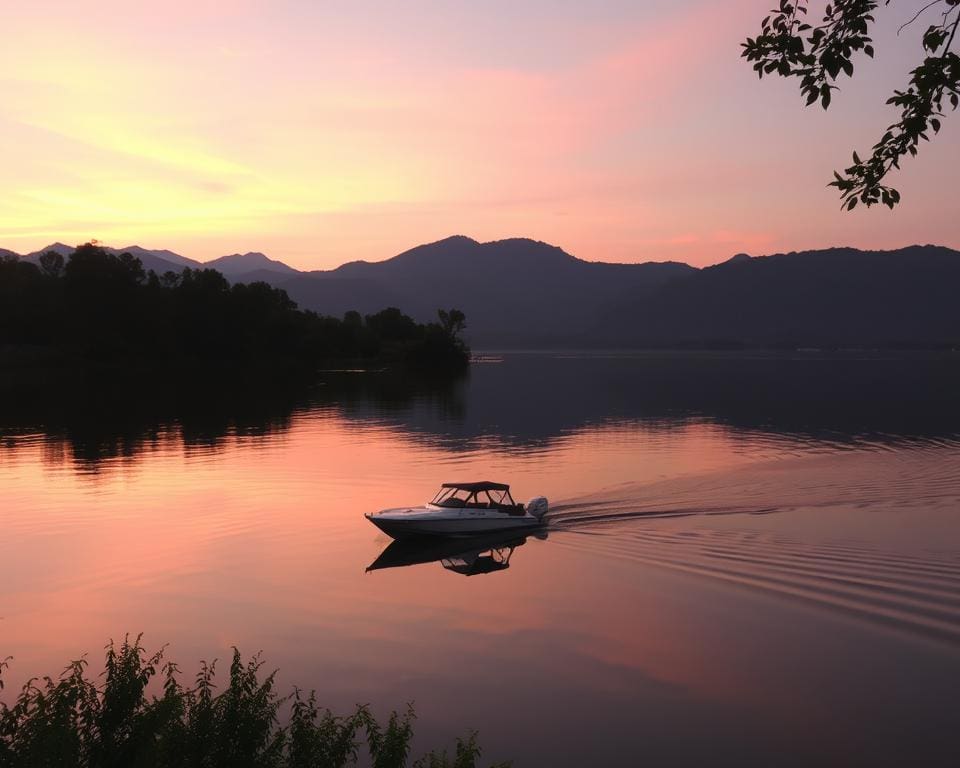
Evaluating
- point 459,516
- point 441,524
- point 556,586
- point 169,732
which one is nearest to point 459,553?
point 441,524

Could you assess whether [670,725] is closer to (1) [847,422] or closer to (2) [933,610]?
(2) [933,610]

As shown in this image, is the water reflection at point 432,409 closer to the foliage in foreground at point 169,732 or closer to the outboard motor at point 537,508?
the outboard motor at point 537,508

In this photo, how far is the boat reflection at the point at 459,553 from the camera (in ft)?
135

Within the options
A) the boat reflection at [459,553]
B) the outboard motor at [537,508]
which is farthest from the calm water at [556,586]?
the outboard motor at [537,508]

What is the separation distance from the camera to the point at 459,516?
45.4 metres

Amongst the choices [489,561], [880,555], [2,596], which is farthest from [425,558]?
[880,555]

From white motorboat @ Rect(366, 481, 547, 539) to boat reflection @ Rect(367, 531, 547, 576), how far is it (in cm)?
51

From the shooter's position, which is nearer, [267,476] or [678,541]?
[678,541]

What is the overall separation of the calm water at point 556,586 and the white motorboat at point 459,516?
1.32 m

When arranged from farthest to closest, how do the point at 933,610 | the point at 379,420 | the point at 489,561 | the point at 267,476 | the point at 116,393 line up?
1. the point at 116,393
2. the point at 379,420
3. the point at 267,476
4. the point at 489,561
5. the point at 933,610

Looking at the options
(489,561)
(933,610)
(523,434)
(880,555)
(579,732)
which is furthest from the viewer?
(523,434)

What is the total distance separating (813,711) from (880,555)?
18.0 metres

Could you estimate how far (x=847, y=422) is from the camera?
106m

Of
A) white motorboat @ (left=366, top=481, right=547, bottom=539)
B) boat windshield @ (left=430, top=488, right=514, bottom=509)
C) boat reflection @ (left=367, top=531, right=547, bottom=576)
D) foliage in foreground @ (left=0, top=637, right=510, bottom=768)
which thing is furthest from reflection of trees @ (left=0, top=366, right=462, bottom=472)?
foliage in foreground @ (left=0, top=637, right=510, bottom=768)
